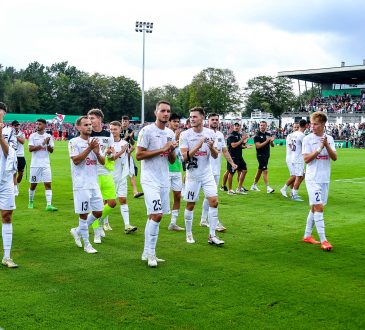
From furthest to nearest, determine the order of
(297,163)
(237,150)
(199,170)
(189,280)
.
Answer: (237,150) → (297,163) → (199,170) → (189,280)

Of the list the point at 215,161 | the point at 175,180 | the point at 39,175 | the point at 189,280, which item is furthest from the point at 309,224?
the point at 39,175

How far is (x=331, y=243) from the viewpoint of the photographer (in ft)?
30.9

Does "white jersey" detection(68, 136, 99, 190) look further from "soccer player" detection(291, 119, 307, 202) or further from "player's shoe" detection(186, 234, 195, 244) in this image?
"soccer player" detection(291, 119, 307, 202)

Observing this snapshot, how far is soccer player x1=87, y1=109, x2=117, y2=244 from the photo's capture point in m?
9.01

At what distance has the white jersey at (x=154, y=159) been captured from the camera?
778cm

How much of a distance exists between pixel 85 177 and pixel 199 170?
2.14 metres

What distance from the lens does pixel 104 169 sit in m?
9.56

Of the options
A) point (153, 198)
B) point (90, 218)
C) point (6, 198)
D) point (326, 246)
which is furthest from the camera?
point (326, 246)

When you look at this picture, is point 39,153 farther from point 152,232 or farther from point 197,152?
point 152,232

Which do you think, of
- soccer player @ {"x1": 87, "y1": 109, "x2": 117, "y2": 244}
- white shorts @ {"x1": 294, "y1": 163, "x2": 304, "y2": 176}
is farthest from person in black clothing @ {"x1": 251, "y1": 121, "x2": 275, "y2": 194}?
soccer player @ {"x1": 87, "y1": 109, "x2": 117, "y2": 244}

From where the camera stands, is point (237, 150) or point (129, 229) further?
point (237, 150)

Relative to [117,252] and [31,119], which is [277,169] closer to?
[117,252]

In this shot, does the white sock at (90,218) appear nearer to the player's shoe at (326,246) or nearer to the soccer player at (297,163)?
the player's shoe at (326,246)

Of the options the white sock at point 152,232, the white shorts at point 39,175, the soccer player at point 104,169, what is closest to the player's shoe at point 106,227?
the soccer player at point 104,169
